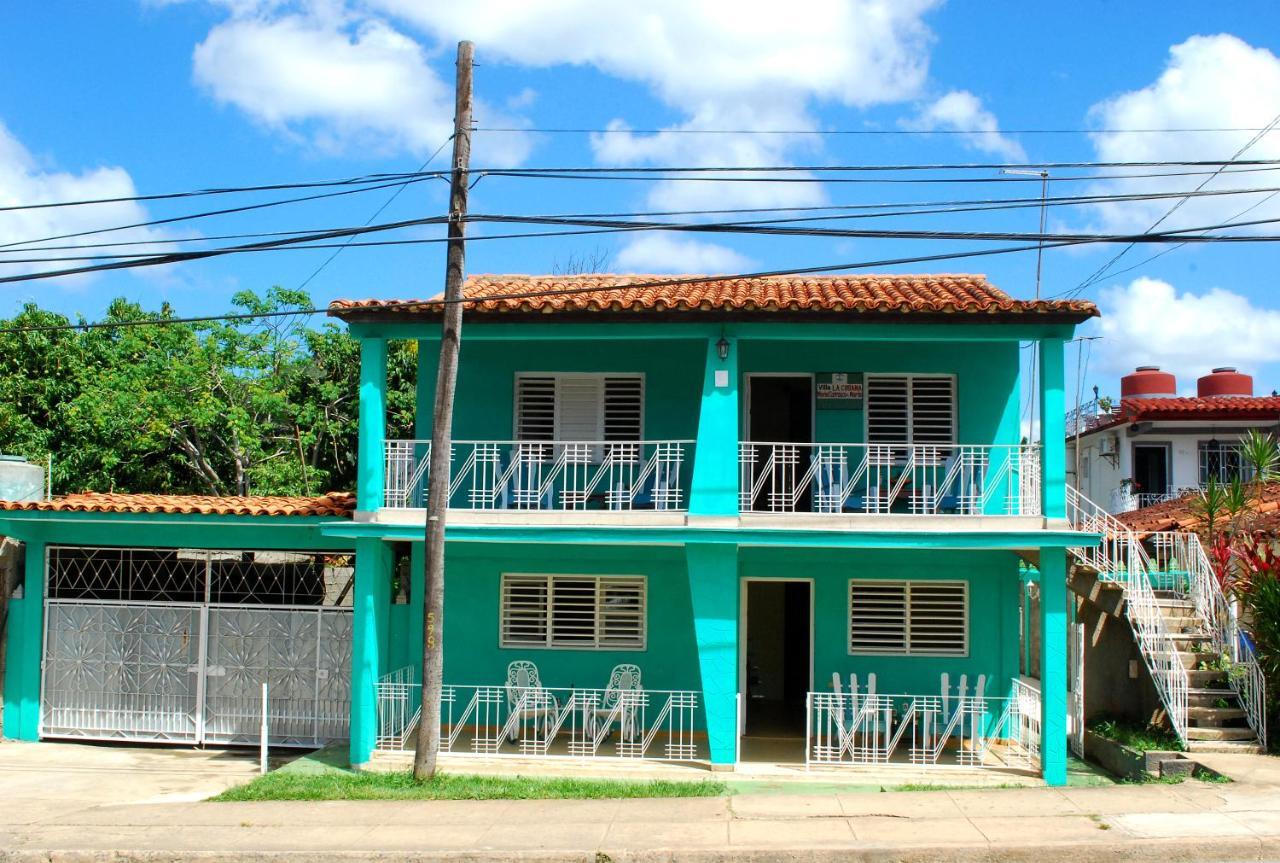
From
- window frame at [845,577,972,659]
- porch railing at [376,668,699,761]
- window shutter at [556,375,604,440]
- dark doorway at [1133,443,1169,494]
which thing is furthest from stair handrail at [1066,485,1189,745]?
dark doorway at [1133,443,1169,494]

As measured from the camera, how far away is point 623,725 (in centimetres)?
1280

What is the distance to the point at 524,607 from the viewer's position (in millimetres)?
14477

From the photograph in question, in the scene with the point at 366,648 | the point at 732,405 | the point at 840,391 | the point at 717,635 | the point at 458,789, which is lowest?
the point at 458,789

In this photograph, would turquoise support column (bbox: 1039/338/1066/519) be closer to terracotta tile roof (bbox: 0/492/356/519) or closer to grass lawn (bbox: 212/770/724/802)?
grass lawn (bbox: 212/770/724/802)

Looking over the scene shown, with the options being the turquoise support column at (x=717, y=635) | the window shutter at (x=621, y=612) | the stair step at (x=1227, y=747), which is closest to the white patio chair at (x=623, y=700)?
the window shutter at (x=621, y=612)

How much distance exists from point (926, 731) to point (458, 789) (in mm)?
5223

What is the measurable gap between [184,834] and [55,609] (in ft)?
19.8

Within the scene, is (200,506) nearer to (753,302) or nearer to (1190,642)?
(753,302)

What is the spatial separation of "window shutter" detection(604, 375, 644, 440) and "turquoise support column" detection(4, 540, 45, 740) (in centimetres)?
742

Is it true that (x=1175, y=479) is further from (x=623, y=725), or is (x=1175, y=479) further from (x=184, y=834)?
(x=184, y=834)

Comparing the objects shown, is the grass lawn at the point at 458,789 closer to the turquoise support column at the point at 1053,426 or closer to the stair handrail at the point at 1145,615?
the turquoise support column at the point at 1053,426

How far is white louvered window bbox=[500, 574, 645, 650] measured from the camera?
1434cm

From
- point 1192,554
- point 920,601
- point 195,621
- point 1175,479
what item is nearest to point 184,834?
point 195,621

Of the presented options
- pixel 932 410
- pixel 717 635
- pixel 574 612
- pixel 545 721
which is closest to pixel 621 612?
pixel 574 612
